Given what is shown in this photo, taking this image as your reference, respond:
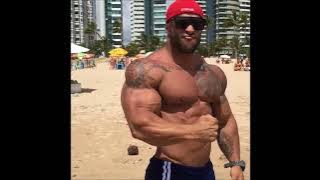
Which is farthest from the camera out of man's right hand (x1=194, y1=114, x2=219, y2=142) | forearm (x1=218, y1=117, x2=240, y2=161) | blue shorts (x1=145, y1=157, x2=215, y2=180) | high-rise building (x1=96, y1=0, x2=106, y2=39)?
high-rise building (x1=96, y1=0, x2=106, y2=39)

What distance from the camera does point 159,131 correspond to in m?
2.67

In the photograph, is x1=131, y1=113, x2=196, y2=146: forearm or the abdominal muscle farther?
the abdominal muscle

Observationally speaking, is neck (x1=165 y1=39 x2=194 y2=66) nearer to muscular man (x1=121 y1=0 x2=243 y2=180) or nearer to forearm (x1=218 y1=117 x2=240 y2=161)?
muscular man (x1=121 y1=0 x2=243 y2=180)

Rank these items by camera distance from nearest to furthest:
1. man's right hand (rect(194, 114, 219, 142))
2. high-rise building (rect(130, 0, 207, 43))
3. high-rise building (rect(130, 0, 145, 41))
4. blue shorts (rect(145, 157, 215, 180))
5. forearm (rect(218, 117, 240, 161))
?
man's right hand (rect(194, 114, 219, 142)), blue shorts (rect(145, 157, 215, 180)), forearm (rect(218, 117, 240, 161)), high-rise building (rect(130, 0, 207, 43)), high-rise building (rect(130, 0, 145, 41))

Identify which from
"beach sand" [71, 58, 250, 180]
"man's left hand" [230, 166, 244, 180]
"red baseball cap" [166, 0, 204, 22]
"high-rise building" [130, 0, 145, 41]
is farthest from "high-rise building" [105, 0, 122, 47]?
"red baseball cap" [166, 0, 204, 22]

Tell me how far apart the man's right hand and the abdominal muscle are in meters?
0.06

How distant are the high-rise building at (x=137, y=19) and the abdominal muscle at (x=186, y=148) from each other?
2365 inches

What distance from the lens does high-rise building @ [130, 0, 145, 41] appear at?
64.4 m

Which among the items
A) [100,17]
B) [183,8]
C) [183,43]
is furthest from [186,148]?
[100,17]

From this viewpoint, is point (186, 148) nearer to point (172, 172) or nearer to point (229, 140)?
point (172, 172)

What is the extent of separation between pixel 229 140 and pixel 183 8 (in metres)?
1.01
